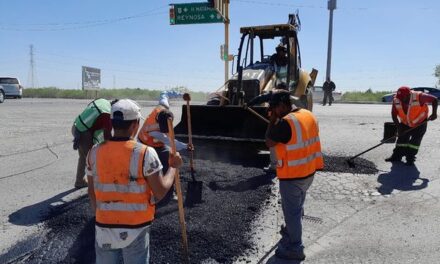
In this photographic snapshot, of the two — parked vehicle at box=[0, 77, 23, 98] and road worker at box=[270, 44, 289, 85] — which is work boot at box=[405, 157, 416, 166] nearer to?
road worker at box=[270, 44, 289, 85]

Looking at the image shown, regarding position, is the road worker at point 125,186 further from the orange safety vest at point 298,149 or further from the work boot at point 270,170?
the work boot at point 270,170

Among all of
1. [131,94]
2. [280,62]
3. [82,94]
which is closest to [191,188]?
[280,62]

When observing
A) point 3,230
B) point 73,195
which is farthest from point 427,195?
point 3,230

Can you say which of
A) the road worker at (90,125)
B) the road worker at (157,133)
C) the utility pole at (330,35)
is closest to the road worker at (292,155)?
the road worker at (157,133)

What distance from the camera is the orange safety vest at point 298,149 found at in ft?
11.5

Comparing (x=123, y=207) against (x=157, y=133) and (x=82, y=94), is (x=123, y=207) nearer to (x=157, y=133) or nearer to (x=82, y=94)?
(x=157, y=133)

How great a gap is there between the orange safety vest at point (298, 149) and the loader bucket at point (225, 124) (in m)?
3.34

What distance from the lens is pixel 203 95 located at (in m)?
41.7

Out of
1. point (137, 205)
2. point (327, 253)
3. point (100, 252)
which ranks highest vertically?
point (137, 205)

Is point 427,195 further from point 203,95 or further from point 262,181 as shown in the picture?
point 203,95

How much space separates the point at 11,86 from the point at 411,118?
86.8 ft

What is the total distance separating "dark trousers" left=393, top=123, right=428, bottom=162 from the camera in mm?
7159

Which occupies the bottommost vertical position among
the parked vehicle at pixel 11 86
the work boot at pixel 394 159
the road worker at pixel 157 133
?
the work boot at pixel 394 159

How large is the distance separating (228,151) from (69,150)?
3.74m
